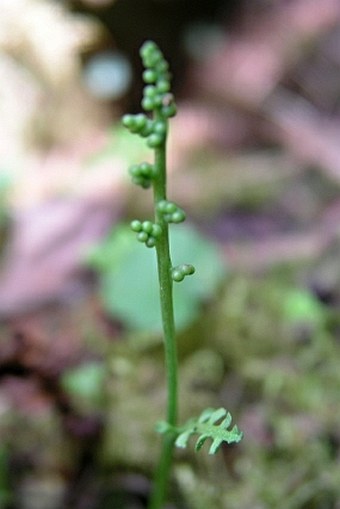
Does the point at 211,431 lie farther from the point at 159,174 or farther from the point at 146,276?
the point at 146,276

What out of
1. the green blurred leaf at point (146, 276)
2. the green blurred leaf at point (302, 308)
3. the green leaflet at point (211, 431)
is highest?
the green blurred leaf at point (146, 276)

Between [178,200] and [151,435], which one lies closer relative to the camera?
[151,435]

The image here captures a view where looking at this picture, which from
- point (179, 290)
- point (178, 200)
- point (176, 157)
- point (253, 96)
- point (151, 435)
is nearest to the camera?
point (151, 435)

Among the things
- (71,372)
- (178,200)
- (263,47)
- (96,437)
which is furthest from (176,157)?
(96,437)

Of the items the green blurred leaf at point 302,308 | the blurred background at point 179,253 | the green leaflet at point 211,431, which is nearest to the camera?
the green leaflet at point 211,431

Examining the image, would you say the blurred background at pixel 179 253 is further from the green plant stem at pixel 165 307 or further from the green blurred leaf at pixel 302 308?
the green plant stem at pixel 165 307

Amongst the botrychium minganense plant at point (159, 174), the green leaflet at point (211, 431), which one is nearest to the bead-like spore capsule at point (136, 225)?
the botrychium minganense plant at point (159, 174)

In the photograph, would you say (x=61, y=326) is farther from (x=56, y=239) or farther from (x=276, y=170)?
(x=276, y=170)
